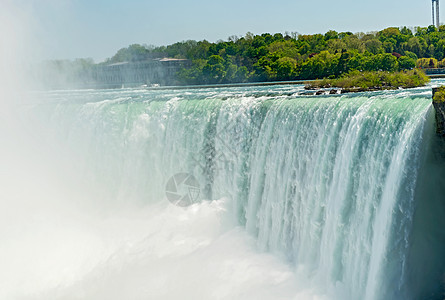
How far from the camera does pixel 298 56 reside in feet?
151

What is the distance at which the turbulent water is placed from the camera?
27.1 feet

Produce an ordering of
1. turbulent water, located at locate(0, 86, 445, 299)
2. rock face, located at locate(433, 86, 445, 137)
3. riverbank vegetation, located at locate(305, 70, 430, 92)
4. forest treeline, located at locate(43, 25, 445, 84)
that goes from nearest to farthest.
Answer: rock face, located at locate(433, 86, 445, 137), turbulent water, located at locate(0, 86, 445, 299), riverbank vegetation, located at locate(305, 70, 430, 92), forest treeline, located at locate(43, 25, 445, 84)

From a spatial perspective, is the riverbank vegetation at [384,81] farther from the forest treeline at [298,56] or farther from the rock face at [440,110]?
the forest treeline at [298,56]

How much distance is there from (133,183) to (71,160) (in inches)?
109

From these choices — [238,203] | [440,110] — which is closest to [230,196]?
[238,203]

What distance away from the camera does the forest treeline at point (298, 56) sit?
3716 centimetres

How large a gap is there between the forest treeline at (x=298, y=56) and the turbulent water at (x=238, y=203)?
71.8ft

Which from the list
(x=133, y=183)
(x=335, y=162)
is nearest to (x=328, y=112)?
(x=335, y=162)

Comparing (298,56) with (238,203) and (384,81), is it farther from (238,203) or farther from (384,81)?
(238,203)

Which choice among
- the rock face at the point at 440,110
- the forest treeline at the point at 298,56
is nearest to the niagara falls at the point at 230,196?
the rock face at the point at 440,110

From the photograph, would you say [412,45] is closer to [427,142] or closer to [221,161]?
[221,161]

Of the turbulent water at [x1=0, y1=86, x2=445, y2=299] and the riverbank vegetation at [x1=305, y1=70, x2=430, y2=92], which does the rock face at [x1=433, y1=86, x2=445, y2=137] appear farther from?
the riverbank vegetation at [x1=305, y1=70, x2=430, y2=92]

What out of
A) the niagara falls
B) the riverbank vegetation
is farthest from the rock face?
the riverbank vegetation

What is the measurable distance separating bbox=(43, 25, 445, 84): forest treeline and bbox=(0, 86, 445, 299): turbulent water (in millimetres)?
21895
